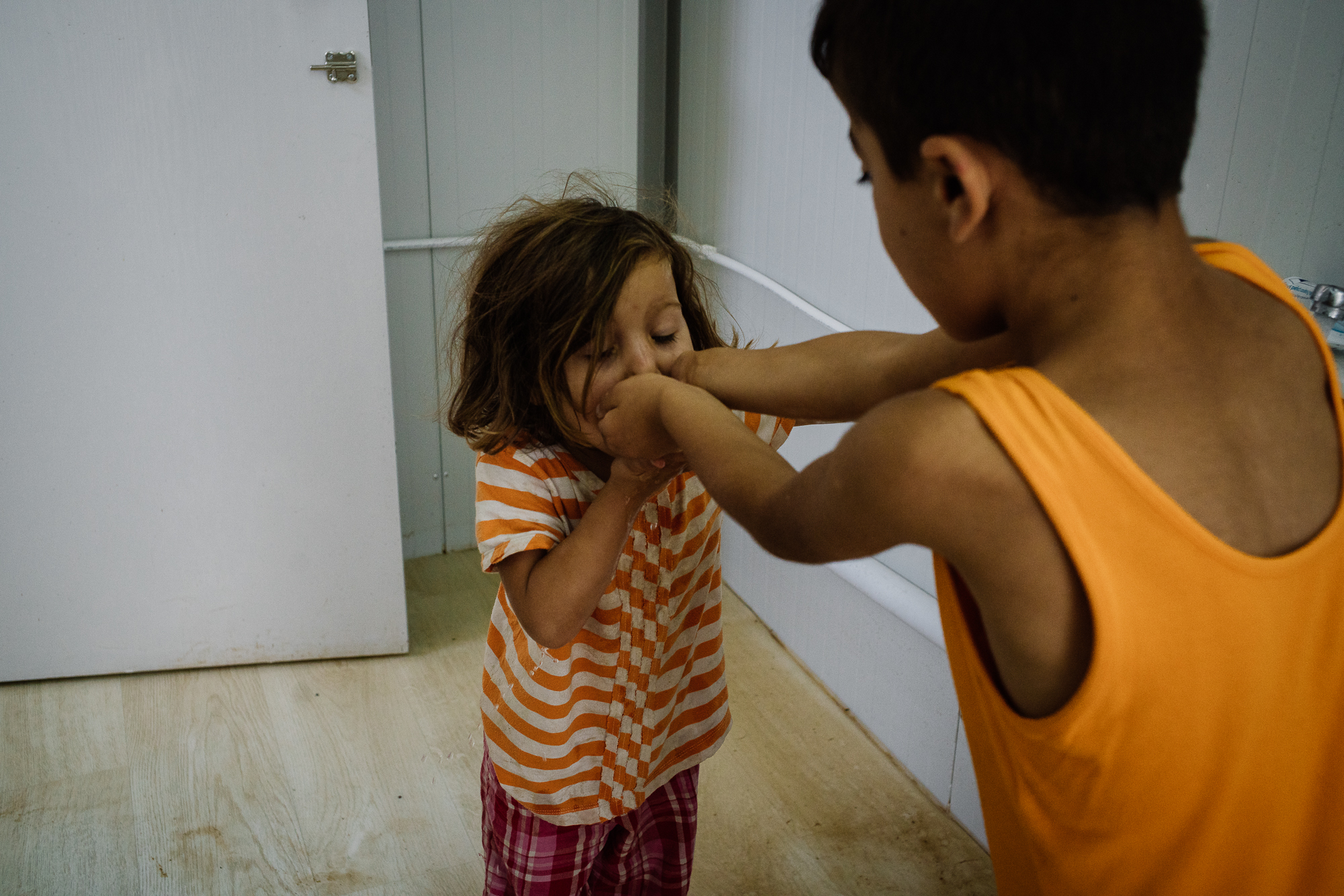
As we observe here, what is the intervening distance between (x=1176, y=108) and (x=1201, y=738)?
0.31 metres

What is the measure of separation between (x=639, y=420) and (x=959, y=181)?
0.35 meters

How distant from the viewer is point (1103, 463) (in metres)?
0.49

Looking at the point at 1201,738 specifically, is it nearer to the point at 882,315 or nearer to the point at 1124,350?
the point at 1124,350

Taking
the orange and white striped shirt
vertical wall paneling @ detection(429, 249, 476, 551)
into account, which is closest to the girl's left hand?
the orange and white striped shirt

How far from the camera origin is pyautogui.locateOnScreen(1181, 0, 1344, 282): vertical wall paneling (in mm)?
1124

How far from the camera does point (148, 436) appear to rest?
1.85 metres

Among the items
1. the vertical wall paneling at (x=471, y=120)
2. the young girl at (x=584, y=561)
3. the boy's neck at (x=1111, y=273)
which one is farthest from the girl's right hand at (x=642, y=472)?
the vertical wall paneling at (x=471, y=120)

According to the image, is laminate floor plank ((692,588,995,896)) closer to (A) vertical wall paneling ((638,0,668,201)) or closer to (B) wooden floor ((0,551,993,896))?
(B) wooden floor ((0,551,993,896))

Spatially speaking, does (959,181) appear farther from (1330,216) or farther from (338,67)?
(338,67)

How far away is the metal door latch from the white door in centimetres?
1

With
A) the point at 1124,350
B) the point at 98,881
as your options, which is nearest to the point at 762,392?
the point at 1124,350

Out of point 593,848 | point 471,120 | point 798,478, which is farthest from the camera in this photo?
point 471,120

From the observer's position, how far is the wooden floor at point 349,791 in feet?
5.08

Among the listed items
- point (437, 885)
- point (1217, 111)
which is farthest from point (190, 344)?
point (1217, 111)
